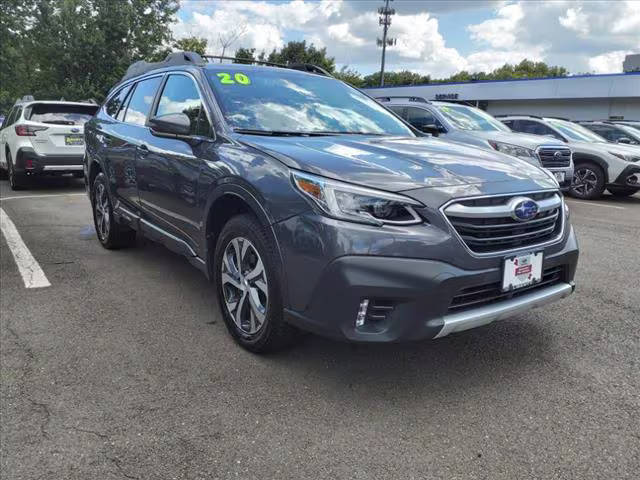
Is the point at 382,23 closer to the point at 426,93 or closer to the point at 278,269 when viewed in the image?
the point at 426,93

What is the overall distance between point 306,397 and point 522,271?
130 cm

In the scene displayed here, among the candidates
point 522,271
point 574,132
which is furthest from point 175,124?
point 574,132

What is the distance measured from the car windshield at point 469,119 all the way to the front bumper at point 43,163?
6.91 metres

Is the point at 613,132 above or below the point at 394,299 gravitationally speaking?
above

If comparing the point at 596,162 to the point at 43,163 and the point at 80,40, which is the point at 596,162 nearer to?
the point at 43,163

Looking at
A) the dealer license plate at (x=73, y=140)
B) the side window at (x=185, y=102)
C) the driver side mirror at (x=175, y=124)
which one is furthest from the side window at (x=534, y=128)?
the driver side mirror at (x=175, y=124)

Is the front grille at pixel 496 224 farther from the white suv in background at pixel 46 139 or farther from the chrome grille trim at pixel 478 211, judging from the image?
the white suv in background at pixel 46 139

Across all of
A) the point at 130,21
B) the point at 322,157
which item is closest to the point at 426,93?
the point at 130,21

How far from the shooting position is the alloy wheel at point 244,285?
2.99 metres

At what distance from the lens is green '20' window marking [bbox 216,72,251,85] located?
147 inches

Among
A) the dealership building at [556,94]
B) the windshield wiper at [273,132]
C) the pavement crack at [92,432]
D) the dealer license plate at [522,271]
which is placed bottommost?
the pavement crack at [92,432]

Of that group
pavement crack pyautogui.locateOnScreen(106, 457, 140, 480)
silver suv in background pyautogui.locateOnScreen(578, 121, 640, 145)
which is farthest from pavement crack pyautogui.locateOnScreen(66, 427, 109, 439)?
silver suv in background pyautogui.locateOnScreen(578, 121, 640, 145)

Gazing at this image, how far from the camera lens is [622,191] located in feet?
35.3

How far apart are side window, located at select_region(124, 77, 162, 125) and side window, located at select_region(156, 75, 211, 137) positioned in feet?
0.88
